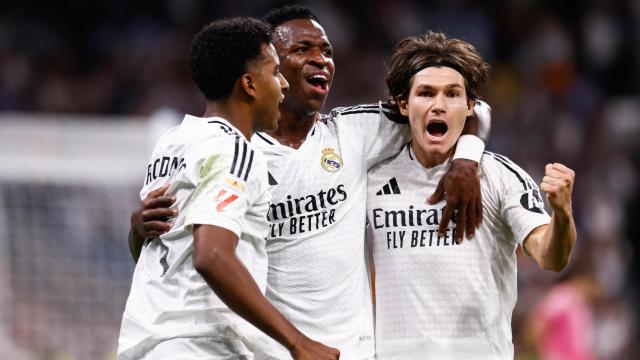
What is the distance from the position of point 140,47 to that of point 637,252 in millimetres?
5826

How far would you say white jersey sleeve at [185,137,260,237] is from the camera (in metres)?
3.56

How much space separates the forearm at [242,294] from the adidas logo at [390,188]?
1.17 metres

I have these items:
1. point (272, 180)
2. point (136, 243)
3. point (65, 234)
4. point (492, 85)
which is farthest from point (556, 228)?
point (492, 85)

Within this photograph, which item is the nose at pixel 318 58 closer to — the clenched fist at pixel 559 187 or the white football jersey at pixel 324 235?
the white football jersey at pixel 324 235

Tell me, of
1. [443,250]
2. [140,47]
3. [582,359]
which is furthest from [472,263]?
[140,47]

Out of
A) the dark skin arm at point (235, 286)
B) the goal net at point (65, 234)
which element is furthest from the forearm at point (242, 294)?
the goal net at point (65, 234)

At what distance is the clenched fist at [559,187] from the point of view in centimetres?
388

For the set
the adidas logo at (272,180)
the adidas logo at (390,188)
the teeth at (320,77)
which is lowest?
the adidas logo at (390,188)

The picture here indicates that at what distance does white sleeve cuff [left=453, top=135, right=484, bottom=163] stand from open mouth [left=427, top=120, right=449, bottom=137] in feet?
0.29

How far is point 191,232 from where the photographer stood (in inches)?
146

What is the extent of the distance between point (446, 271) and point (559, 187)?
0.70m

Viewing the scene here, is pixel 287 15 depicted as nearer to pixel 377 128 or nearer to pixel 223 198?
pixel 377 128

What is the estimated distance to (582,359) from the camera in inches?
354

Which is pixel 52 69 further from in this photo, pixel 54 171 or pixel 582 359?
pixel 582 359
